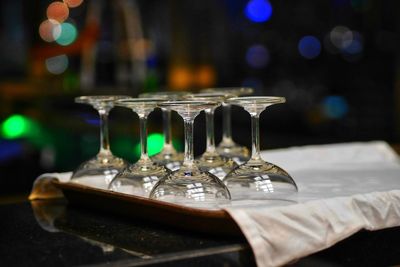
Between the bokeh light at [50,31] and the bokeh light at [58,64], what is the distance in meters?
0.18

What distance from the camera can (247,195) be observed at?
48.3 inches

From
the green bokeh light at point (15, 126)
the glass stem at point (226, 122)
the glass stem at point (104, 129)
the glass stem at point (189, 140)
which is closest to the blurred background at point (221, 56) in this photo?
the green bokeh light at point (15, 126)

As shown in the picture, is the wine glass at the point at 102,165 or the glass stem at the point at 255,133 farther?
the wine glass at the point at 102,165

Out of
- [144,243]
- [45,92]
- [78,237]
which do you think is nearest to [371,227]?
[144,243]

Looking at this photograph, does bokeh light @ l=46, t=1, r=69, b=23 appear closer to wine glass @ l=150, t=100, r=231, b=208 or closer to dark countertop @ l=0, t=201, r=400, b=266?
dark countertop @ l=0, t=201, r=400, b=266

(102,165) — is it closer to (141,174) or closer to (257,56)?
(141,174)

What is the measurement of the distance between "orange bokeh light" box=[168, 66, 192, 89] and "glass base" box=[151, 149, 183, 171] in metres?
5.85

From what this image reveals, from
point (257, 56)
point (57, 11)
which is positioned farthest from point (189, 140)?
point (257, 56)

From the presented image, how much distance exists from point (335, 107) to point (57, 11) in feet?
9.03

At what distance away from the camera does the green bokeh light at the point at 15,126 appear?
4912mm

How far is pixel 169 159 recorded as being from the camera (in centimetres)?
150

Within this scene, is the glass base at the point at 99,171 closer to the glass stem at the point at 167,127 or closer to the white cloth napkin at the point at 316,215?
the glass stem at the point at 167,127

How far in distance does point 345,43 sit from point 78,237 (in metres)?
6.43

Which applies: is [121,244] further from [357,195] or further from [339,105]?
[339,105]
